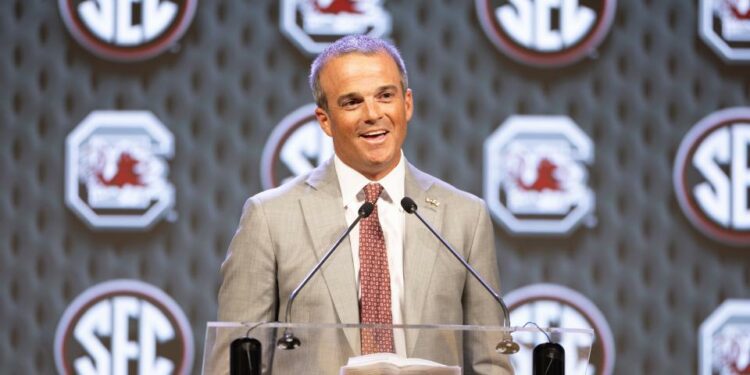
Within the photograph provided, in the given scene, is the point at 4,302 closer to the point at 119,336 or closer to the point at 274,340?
the point at 119,336

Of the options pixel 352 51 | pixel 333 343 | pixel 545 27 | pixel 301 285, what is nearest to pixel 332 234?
pixel 301 285

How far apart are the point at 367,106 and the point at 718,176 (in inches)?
65.9

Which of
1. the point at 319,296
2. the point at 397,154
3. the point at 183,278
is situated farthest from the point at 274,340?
the point at 183,278

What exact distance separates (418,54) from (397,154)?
1.24 meters

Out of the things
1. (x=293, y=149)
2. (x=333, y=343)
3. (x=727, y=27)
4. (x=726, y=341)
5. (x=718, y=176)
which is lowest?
(x=726, y=341)

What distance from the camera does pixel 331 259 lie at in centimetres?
238

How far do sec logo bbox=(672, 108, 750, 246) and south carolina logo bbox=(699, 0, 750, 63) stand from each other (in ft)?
0.61

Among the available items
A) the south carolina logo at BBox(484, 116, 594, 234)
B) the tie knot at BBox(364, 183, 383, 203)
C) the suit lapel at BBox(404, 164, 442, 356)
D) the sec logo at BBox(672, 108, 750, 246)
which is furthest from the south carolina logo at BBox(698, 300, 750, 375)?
the tie knot at BBox(364, 183, 383, 203)

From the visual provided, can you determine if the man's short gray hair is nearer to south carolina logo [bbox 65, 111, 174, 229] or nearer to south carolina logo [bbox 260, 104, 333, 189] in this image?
south carolina logo [bbox 260, 104, 333, 189]

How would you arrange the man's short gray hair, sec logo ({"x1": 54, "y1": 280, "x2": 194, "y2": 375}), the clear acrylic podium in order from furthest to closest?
sec logo ({"x1": 54, "y1": 280, "x2": 194, "y2": 375}) < the man's short gray hair < the clear acrylic podium

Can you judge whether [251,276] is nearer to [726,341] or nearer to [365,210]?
[365,210]

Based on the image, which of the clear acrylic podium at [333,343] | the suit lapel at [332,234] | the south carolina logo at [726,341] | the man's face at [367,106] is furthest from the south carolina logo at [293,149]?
the clear acrylic podium at [333,343]

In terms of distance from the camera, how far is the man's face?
7.91 ft

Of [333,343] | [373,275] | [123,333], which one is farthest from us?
[123,333]
